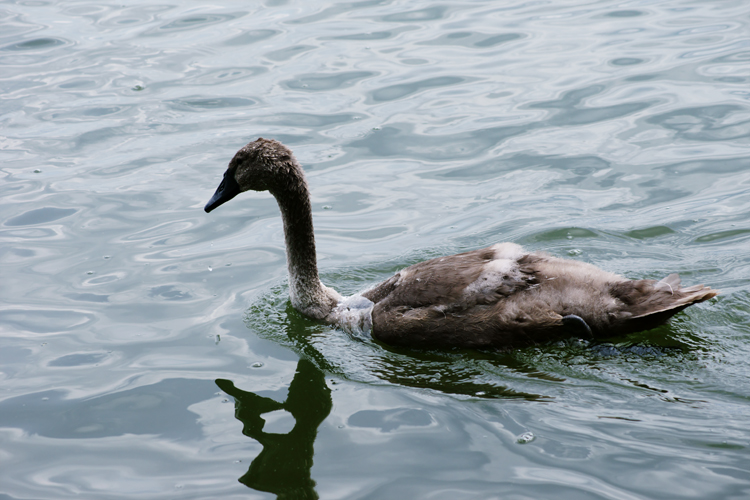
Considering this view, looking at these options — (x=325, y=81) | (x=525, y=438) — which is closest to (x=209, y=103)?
(x=325, y=81)

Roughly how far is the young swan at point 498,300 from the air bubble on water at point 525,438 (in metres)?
1.08

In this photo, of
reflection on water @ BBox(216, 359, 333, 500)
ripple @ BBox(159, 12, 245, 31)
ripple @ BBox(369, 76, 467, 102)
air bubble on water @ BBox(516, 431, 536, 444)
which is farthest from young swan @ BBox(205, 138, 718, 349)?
ripple @ BBox(159, 12, 245, 31)

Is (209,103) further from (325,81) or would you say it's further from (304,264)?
(304,264)

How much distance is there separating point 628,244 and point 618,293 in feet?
6.76

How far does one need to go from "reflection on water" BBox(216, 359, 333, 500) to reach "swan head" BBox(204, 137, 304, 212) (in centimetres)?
167

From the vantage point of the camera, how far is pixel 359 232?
322 inches

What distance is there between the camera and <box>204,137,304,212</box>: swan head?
6.55m

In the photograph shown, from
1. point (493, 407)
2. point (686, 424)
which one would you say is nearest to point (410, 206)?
point (493, 407)

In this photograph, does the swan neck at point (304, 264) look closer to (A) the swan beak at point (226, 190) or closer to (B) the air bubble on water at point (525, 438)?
(A) the swan beak at point (226, 190)

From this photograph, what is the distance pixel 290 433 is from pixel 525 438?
1.60 m

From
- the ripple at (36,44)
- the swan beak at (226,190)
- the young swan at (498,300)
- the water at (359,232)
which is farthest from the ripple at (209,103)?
the young swan at (498,300)

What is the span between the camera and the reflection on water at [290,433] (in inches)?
181

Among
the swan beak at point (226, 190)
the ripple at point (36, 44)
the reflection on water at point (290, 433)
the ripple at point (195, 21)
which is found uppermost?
the ripple at point (195, 21)

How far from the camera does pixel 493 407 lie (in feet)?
16.6
